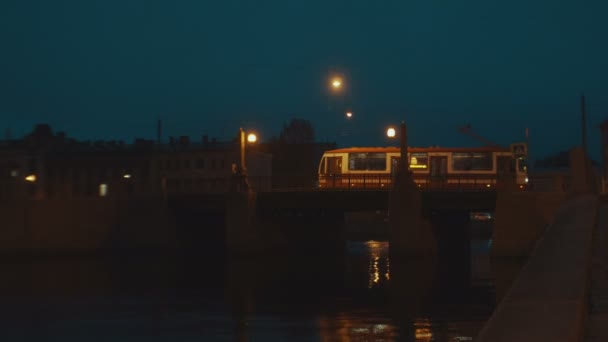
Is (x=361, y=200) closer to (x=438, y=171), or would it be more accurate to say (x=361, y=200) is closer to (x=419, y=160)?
(x=438, y=171)

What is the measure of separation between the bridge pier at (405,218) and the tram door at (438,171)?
29.9 ft

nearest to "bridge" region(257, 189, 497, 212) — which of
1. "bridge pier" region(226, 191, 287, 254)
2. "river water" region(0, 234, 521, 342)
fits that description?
"bridge pier" region(226, 191, 287, 254)

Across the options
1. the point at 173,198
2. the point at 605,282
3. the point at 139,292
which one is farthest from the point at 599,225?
the point at 173,198

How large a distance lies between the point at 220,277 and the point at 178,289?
5.79 m

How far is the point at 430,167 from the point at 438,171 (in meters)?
0.70

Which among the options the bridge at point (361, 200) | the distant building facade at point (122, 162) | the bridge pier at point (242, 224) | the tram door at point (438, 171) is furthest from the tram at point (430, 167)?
the distant building facade at point (122, 162)

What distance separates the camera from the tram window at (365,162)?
64562 mm

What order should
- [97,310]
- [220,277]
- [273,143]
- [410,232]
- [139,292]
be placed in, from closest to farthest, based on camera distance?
[97,310], [139,292], [220,277], [410,232], [273,143]

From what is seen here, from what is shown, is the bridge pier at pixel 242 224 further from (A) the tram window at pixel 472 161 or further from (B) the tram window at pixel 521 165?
(B) the tram window at pixel 521 165

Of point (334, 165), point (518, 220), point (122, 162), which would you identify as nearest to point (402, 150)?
point (518, 220)

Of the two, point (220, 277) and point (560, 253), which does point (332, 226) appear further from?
point (560, 253)

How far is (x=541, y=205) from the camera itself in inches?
1901

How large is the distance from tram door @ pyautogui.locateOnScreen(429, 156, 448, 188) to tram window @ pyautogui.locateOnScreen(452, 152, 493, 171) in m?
0.75

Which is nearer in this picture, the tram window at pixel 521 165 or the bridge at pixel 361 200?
the bridge at pixel 361 200
